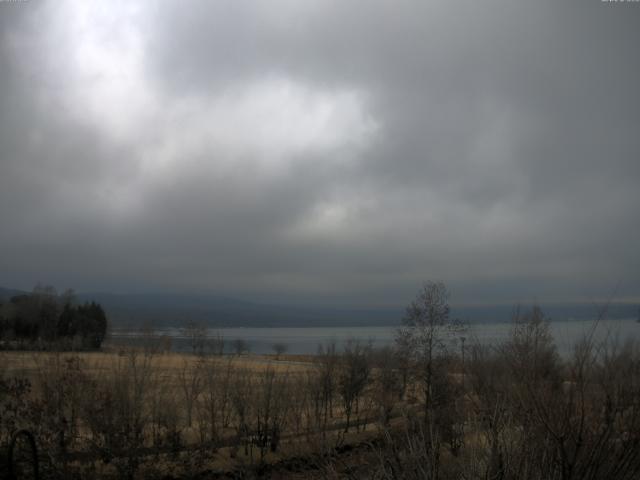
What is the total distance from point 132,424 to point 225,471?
521 centimetres

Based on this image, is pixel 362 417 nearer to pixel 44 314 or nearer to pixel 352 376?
pixel 352 376

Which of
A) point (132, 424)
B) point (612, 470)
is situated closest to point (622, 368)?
point (612, 470)

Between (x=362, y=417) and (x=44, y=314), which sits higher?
(x=44, y=314)

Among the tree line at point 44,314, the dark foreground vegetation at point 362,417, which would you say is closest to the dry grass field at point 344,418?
the dark foreground vegetation at point 362,417

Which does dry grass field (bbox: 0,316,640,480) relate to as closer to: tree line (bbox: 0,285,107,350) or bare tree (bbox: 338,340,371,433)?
bare tree (bbox: 338,340,371,433)

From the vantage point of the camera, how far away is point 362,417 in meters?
38.8

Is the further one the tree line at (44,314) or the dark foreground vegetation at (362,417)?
the tree line at (44,314)

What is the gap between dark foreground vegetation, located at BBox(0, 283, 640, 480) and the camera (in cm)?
712

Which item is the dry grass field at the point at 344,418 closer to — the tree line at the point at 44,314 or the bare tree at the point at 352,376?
the bare tree at the point at 352,376

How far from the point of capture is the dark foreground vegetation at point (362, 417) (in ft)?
23.4

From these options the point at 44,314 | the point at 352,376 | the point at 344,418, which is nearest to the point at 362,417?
the point at 344,418

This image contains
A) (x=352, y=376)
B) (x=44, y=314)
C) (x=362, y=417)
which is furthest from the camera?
(x=44, y=314)

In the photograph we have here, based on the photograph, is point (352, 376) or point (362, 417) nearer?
point (352, 376)

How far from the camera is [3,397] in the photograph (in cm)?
1656
